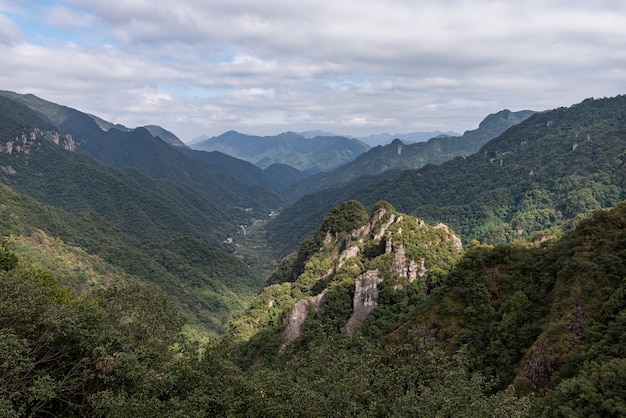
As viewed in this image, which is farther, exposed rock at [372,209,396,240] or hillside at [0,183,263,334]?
hillside at [0,183,263,334]

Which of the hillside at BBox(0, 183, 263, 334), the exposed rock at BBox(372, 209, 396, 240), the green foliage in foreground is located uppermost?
the exposed rock at BBox(372, 209, 396, 240)

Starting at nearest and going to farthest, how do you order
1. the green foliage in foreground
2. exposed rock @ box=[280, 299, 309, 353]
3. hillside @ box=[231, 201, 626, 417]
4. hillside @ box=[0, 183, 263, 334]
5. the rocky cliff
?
1. the green foliage in foreground
2. hillside @ box=[231, 201, 626, 417]
3. the rocky cliff
4. exposed rock @ box=[280, 299, 309, 353]
5. hillside @ box=[0, 183, 263, 334]

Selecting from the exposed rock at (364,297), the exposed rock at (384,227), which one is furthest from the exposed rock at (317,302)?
the exposed rock at (384,227)

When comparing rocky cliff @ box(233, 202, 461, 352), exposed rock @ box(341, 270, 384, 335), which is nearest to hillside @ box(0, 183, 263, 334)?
rocky cliff @ box(233, 202, 461, 352)

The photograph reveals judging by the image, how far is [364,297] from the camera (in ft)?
242

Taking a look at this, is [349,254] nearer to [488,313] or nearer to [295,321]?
[295,321]

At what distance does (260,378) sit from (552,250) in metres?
38.8

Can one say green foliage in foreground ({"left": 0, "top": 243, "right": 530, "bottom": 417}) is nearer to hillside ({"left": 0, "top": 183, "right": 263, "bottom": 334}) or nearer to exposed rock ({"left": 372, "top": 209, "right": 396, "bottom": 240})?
exposed rock ({"left": 372, "top": 209, "right": 396, "bottom": 240})

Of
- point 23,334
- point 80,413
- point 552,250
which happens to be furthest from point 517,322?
point 23,334

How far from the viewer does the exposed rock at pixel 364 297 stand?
238 feet

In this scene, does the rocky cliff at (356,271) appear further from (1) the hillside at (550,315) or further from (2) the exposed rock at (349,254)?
(1) the hillside at (550,315)

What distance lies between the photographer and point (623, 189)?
183875 millimetres

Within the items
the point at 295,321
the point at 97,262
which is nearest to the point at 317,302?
the point at 295,321

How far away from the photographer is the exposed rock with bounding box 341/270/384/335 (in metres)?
72.5
